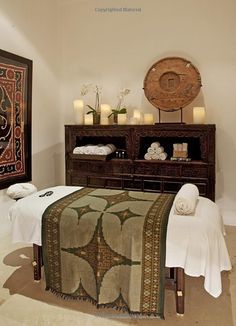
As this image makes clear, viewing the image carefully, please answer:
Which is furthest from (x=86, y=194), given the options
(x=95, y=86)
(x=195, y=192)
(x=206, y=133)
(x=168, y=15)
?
(x=168, y=15)

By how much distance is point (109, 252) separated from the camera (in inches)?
70.7

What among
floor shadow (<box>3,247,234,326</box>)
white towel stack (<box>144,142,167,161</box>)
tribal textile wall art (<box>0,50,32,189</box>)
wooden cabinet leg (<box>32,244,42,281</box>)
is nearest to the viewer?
floor shadow (<box>3,247,234,326</box>)

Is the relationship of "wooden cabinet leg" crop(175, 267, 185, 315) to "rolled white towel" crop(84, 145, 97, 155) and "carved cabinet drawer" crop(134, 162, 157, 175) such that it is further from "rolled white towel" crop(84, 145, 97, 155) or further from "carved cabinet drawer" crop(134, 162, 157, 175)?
"rolled white towel" crop(84, 145, 97, 155)

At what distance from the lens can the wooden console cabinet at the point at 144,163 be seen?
119 inches

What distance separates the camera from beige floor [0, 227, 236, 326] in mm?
1728

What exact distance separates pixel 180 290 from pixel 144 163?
1.66 m

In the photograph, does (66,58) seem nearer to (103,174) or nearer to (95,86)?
(95,86)

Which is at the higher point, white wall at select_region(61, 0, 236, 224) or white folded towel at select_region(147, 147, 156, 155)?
white wall at select_region(61, 0, 236, 224)

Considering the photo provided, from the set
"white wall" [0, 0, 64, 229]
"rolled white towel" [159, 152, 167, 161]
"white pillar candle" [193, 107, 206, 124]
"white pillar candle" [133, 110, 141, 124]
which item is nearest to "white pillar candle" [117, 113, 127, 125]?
"white pillar candle" [133, 110, 141, 124]

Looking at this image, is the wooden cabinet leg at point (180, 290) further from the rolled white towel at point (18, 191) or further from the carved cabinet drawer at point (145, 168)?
the carved cabinet drawer at point (145, 168)

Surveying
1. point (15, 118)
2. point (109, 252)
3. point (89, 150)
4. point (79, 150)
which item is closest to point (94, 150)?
point (89, 150)

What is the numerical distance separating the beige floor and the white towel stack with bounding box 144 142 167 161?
4.46 feet

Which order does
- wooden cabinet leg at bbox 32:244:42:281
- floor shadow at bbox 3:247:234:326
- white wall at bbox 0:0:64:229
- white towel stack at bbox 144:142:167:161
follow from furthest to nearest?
white towel stack at bbox 144:142:167:161, white wall at bbox 0:0:64:229, wooden cabinet leg at bbox 32:244:42:281, floor shadow at bbox 3:247:234:326

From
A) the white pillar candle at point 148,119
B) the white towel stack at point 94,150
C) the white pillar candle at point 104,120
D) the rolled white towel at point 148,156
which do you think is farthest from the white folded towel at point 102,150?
the white pillar candle at point 148,119
